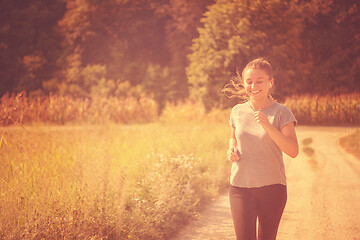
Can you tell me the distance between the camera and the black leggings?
7.96ft

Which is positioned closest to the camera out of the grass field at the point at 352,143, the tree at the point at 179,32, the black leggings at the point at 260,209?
the black leggings at the point at 260,209

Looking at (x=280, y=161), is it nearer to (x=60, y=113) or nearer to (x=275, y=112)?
(x=275, y=112)

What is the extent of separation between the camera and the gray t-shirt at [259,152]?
95.8 inches

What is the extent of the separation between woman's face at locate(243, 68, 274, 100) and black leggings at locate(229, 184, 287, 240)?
63cm

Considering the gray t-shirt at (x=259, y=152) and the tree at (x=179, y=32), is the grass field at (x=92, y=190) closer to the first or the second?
the gray t-shirt at (x=259, y=152)

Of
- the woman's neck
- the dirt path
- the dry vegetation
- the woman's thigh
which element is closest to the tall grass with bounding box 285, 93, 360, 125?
the dry vegetation

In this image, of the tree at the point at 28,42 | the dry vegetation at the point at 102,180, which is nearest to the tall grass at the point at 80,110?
the dry vegetation at the point at 102,180

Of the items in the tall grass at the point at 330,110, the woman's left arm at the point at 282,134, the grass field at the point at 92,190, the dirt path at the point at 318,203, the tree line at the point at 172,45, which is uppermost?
the tree line at the point at 172,45

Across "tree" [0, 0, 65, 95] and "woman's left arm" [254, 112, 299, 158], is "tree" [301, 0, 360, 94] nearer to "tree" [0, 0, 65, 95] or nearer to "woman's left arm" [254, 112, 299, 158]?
"woman's left arm" [254, 112, 299, 158]

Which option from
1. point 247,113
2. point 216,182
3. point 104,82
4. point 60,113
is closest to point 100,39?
point 104,82

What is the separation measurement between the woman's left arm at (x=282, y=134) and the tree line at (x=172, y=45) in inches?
112

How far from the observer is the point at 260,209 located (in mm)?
2441

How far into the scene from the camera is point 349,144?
5.34 meters

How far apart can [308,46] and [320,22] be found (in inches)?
20.8
